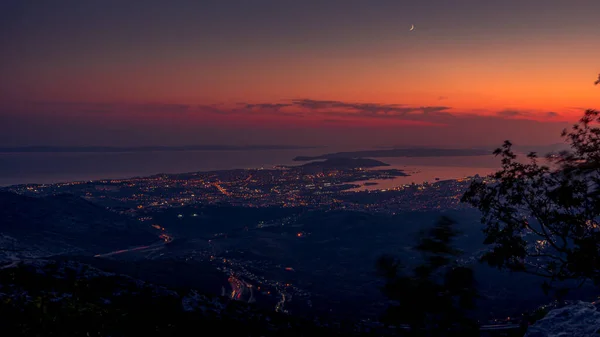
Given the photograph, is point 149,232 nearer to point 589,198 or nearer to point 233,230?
point 233,230

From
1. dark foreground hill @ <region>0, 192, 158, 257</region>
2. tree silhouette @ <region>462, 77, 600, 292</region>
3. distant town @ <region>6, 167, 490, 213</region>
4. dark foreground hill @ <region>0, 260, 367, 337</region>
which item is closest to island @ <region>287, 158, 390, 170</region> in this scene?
distant town @ <region>6, 167, 490, 213</region>

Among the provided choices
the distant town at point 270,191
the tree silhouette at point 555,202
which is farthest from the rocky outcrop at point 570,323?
the distant town at point 270,191

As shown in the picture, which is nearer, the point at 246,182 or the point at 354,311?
the point at 354,311

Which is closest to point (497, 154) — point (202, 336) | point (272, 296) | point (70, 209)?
point (202, 336)

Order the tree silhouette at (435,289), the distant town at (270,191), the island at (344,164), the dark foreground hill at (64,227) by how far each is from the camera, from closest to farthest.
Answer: the tree silhouette at (435,289)
the dark foreground hill at (64,227)
the distant town at (270,191)
the island at (344,164)

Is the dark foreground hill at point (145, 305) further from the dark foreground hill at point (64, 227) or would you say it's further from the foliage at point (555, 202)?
the dark foreground hill at point (64, 227)

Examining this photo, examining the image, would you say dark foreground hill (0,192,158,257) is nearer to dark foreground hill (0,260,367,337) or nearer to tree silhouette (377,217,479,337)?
dark foreground hill (0,260,367,337)

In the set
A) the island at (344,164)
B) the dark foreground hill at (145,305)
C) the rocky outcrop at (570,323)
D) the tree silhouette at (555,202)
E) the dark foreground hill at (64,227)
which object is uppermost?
the tree silhouette at (555,202)
